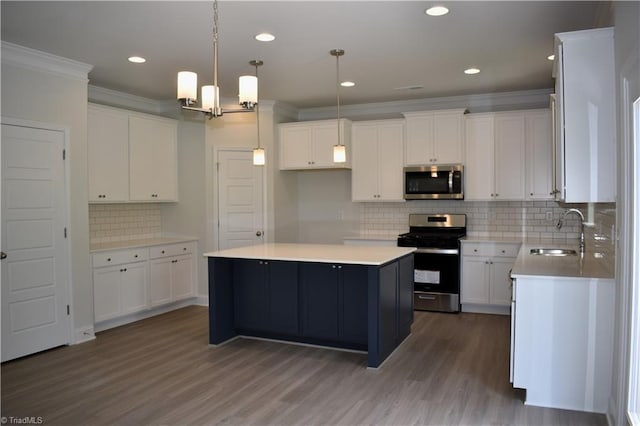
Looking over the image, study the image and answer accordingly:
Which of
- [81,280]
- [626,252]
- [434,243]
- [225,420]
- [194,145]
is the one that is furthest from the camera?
[194,145]

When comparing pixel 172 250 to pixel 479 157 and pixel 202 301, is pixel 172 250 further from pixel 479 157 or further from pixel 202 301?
pixel 479 157

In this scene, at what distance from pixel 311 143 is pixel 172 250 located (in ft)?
7.31

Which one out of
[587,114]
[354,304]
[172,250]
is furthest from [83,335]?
[587,114]

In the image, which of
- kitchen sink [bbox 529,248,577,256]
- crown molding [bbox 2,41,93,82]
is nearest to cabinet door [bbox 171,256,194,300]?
crown molding [bbox 2,41,93,82]

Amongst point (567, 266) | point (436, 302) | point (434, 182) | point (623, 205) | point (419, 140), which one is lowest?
point (436, 302)

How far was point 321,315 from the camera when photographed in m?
4.52

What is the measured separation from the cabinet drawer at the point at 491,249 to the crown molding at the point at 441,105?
1.72 meters

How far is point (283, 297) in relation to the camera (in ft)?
15.3

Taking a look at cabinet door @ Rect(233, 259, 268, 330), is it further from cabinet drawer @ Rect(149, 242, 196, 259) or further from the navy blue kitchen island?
cabinet drawer @ Rect(149, 242, 196, 259)

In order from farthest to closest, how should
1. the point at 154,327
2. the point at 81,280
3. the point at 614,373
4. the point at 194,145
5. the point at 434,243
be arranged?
the point at 194,145
the point at 434,243
the point at 154,327
the point at 81,280
the point at 614,373

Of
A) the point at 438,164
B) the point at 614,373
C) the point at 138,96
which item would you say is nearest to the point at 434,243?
the point at 438,164

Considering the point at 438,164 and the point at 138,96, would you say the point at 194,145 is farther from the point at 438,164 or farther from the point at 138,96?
the point at 438,164

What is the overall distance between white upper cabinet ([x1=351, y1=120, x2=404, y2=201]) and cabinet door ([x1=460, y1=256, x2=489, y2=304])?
1.19 m

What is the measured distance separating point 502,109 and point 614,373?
403 cm
